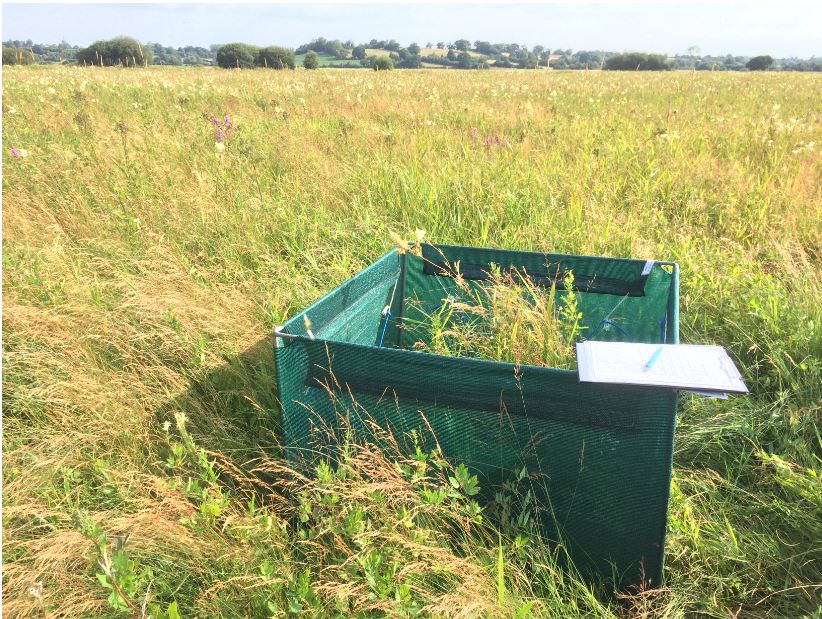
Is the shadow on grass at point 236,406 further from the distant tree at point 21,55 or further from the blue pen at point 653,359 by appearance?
the distant tree at point 21,55

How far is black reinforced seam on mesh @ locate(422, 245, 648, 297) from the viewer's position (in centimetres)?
216

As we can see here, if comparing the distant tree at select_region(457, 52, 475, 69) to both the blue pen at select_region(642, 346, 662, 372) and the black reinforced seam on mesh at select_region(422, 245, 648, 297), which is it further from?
the blue pen at select_region(642, 346, 662, 372)

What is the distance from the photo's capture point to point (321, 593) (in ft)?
4.53

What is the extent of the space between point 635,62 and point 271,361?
3329 centimetres

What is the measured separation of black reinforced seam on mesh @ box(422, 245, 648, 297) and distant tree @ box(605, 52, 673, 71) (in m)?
31.5

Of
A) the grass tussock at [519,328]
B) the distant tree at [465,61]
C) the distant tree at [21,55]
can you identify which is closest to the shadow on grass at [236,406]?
the grass tussock at [519,328]

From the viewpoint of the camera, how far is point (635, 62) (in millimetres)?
29969

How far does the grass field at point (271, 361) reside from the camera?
1393 mm

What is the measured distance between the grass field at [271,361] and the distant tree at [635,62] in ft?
93.3

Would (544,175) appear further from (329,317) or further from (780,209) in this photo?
(329,317)

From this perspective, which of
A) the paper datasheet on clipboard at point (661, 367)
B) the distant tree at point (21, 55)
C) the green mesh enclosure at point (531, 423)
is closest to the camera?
the paper datasheet on clipboard at point (661, 367)

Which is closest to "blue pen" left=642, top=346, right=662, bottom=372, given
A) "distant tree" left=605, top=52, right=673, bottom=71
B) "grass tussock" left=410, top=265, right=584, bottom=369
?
"grass tussock" left=410, top=265, right=584, bottom=369

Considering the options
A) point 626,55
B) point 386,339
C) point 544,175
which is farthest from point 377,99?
point 626,55

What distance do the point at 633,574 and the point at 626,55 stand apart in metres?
36.8
